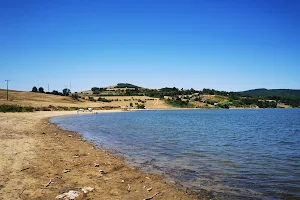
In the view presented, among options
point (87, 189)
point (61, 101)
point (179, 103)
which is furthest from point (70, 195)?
point (179, 103)

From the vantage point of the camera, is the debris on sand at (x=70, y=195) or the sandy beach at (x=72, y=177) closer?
the debris on sand at (x=70, y=195)

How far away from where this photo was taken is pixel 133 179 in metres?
11.4

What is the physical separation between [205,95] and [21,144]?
13887 cm

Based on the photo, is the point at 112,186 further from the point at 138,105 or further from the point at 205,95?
the point at 205,95

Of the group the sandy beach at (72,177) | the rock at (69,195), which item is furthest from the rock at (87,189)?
the rock at (69,195)

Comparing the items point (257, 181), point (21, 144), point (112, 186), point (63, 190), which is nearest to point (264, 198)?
point (257, 181)

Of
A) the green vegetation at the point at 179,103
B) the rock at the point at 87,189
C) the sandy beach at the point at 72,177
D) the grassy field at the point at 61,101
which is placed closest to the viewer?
the sandy beach at the point at 72,177

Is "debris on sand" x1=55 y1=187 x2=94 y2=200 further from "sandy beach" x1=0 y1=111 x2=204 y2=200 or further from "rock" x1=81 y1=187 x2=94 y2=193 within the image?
"sandy beach" x1=0 y1=111 x2=204 y2=200

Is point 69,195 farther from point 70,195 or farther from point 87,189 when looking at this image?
point 87,189

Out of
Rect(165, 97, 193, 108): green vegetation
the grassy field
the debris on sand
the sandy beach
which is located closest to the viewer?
the debris on sand

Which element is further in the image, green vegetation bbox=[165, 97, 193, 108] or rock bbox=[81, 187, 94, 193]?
green vegetation bbox=[165, 97, 193, 108]

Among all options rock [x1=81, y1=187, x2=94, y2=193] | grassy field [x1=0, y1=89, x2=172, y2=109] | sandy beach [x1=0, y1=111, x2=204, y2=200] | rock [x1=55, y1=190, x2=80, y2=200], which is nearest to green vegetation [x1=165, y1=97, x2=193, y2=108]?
grassy field [x1=0, y1=89, x2=172, y2=109]

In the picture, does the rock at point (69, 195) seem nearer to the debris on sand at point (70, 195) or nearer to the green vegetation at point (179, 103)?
the debris on sand at point (70, 195)

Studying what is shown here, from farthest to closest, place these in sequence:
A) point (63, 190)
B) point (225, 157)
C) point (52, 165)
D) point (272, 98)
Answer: point (272, 98) < point (225, 157) < point (52, 165) < point (63, 190)
